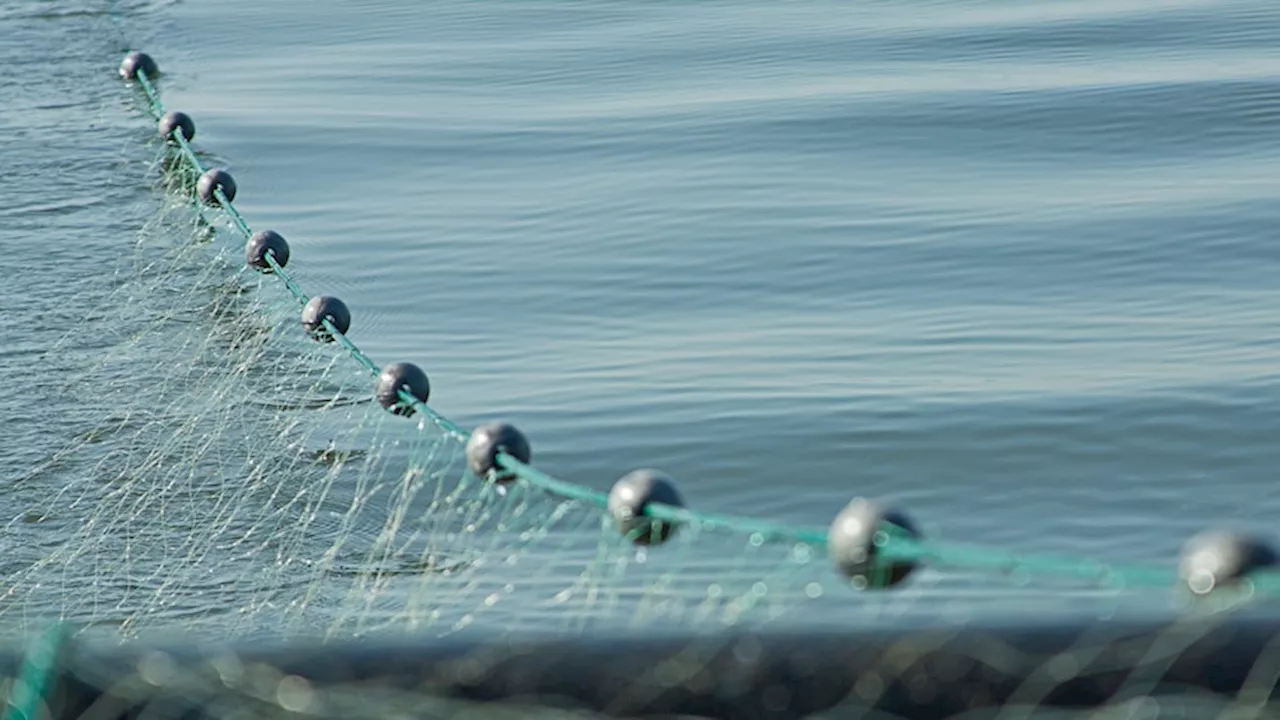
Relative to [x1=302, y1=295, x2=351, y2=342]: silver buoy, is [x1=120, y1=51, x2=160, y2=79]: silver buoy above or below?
above

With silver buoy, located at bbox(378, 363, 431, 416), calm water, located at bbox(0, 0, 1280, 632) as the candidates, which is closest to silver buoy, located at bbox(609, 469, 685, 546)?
silver buoy, located at bbox(378, 363, 431, 416)

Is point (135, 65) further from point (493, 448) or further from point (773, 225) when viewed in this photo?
point (493, 448)

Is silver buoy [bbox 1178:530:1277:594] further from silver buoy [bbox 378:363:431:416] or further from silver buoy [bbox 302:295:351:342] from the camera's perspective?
silver buoy [bbox 302:295:351:342]

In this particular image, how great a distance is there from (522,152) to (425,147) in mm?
644

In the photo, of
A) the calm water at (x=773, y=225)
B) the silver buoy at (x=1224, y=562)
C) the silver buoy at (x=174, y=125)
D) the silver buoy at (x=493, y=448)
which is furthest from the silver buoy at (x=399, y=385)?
the silver buoy at (x=174, y=125)

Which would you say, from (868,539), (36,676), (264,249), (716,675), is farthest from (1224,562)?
(264,249)

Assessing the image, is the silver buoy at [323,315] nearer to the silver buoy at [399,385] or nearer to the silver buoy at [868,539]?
the silver buoy at [399,385]

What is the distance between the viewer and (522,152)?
39.2 feet

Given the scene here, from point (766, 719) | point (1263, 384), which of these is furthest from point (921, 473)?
point (766, 719)

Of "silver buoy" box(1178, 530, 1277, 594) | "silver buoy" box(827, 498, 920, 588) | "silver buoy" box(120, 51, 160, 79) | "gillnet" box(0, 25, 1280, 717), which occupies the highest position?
"silver buoy" box(1178, 530, 1277, 594)

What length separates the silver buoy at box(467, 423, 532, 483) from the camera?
4.61 meters

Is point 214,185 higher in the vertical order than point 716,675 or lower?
lower

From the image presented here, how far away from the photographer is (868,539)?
3162 millimetres

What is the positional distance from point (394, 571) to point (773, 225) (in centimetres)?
427
